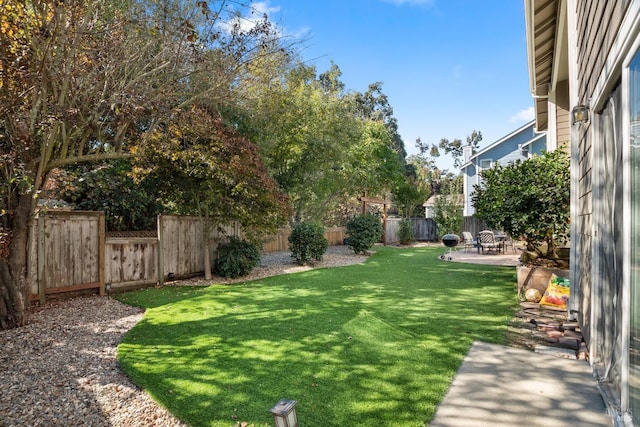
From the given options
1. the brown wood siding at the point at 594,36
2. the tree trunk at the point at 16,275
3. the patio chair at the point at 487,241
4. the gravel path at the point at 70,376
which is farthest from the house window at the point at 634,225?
the patio chair at the point at 487,241

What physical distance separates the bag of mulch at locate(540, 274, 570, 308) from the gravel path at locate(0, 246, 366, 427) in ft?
17.5

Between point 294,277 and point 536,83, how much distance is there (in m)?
7.16

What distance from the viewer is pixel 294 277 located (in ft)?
29.0

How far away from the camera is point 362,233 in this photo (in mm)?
14047

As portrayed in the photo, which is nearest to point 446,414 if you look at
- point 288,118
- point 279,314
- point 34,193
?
point 279,314

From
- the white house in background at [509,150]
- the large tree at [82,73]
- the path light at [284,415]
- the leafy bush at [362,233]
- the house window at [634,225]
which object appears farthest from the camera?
the white house in background at [509,150]

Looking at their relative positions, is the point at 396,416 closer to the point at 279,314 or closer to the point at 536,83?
the point at 279,314

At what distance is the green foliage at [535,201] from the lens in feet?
19.8

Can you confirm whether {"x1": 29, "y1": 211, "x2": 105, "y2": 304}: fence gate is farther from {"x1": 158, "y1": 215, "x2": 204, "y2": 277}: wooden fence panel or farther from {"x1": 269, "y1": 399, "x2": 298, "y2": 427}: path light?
{"x1": 269, "y1": 399, "x2": 298, "y2": 427}: path light

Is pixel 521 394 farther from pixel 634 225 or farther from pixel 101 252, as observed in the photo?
pixel 101 252

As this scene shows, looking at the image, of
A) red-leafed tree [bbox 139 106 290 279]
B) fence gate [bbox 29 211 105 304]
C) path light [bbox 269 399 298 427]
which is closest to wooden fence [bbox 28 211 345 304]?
fence gate [bbox 29 211 105 304]

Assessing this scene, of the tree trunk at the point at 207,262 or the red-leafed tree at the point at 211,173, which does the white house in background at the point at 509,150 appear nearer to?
the red-leafed tree at the point at 211,173

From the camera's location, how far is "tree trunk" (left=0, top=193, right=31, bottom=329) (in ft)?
15.7

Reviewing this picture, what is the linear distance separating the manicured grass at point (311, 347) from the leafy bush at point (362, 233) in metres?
6.50
